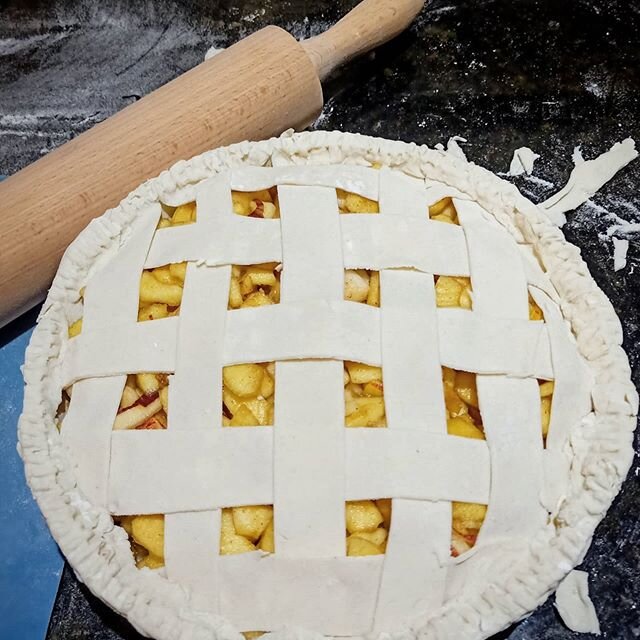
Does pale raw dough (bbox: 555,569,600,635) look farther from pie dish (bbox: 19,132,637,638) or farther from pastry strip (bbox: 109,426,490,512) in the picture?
pastry strip (bbox: 109,426,490,512)

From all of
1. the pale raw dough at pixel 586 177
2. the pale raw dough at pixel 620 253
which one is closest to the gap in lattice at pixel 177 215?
the pale raw dough at pixel 586 177

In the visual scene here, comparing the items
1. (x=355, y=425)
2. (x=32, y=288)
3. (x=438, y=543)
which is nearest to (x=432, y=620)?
(x=438, y=543)

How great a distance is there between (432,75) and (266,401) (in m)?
1.14

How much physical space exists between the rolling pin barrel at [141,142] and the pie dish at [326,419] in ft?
0.65

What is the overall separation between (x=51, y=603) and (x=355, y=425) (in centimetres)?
71

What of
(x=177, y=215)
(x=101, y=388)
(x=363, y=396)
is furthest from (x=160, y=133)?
(x=363, y=396)

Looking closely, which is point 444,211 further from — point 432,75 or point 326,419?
point 432,75

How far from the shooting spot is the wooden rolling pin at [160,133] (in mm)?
1480

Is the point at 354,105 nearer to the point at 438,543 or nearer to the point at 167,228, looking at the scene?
the point at 167,228

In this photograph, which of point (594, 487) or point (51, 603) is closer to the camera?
point (594, 487)

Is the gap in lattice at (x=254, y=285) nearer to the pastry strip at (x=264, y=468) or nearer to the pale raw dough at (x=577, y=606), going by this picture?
the pastry strip at (x=264, y=468)

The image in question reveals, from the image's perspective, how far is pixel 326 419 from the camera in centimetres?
111

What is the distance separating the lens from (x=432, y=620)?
3.70 feet

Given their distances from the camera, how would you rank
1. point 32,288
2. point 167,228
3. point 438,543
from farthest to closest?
1. point 32,288
2. point 167,228
3. point 438,543
